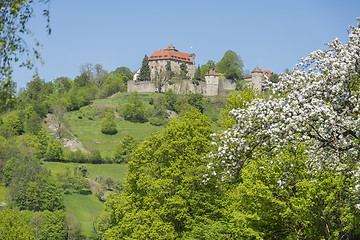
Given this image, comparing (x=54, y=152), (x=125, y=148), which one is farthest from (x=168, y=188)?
(x=54, y=152)

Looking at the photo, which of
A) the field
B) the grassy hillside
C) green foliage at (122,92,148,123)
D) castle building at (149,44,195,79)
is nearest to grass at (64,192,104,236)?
the field

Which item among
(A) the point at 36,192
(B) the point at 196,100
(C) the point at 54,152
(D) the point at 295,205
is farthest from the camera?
(B) the point at 196,100

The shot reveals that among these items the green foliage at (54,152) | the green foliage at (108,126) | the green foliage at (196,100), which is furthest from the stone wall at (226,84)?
the green foliage at (54,152)

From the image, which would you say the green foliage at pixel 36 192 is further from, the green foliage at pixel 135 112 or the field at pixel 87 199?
the green foliage at pixel 135 112

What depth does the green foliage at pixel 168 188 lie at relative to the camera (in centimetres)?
2805

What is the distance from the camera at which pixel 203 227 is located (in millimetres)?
26109

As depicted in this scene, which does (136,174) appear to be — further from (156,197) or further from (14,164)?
(14,164)

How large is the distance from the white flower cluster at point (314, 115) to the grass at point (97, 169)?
3458 inches

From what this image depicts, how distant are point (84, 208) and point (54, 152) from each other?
90.5ft

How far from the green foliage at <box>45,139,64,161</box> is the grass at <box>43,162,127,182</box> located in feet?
9.16

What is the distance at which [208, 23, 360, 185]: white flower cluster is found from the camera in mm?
10820

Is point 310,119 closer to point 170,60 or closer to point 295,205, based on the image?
point 295,205

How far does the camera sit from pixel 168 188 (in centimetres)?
3011

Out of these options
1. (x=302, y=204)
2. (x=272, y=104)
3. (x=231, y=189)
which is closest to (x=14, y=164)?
(x=231, y=189)
